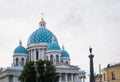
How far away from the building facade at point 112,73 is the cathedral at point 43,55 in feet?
127

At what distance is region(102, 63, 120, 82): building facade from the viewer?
4259 centimetres

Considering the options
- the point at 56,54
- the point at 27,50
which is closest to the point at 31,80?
the point at 56,54

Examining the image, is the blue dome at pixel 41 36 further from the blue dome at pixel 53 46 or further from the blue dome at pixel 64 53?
the blue dome at pixel 64 53

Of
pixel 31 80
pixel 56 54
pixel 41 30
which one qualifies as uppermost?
pixel 41 30

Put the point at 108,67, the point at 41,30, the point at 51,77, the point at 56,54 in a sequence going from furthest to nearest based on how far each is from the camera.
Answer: the point at 41,30, the point at 56,54, the point at 51,77, the point at 108,67

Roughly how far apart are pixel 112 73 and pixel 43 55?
46.5 m

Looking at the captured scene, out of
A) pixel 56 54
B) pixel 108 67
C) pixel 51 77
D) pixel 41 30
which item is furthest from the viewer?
pixel 41 30

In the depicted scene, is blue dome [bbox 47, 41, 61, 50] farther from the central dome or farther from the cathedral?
the central dome

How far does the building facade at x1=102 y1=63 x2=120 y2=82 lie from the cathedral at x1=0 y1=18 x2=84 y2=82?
38.8 meters

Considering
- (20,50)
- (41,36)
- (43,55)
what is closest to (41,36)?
(41,36)

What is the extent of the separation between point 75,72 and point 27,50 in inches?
593

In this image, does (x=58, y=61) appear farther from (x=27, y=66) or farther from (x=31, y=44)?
(x=27, y=66)

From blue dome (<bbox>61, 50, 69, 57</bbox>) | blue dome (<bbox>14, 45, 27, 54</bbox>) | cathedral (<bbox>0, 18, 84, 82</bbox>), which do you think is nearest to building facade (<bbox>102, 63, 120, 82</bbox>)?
cathedral (<bbox>0, 18, 84, 82</bbox>)

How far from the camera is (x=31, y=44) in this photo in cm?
9025
